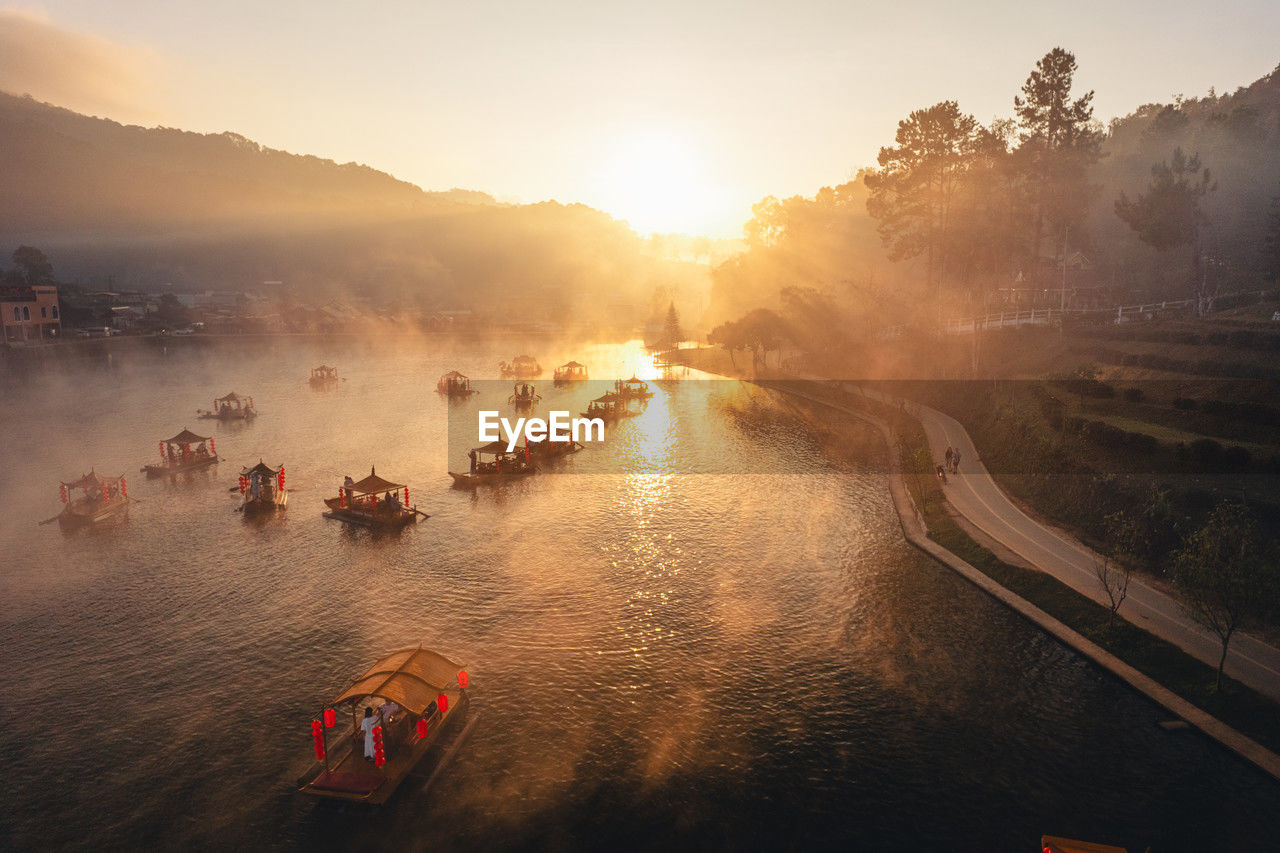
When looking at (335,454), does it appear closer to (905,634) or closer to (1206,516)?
(905,634)

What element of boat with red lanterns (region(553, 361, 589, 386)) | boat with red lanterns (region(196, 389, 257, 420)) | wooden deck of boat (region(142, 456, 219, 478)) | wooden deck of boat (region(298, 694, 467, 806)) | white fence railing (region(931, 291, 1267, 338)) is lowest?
wooden deck of boat (region(298, 694, 467, 806))

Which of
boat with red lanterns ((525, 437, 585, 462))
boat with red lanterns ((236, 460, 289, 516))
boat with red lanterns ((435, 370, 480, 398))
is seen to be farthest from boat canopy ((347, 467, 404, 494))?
boat with red lanterns ((435, 370, 480, 398))

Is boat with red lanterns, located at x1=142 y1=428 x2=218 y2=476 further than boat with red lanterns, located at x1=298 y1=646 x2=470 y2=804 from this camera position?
Yes

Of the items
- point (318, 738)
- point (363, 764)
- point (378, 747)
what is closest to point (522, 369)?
point (318, 738)

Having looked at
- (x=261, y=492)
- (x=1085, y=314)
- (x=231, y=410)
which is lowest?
(x=261, y=492)

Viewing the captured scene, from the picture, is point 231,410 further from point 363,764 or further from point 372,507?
point 363,764

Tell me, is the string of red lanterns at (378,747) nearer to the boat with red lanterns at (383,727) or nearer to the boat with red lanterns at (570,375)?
the boat with red lanterns at (383,727)

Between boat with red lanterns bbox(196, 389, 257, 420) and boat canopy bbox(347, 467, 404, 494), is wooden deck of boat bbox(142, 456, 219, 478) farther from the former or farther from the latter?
boat canopy bbox(347, 467, 404, 494)
